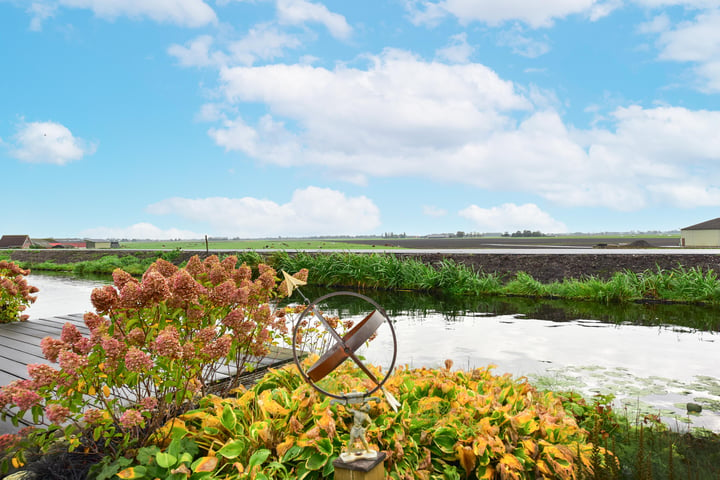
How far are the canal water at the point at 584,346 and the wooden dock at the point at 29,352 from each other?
1.49 meters

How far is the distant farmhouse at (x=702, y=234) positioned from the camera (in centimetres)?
2645

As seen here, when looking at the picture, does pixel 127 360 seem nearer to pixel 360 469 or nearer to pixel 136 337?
pixel 136 337

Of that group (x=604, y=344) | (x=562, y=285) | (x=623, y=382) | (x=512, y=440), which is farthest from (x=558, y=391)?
(x=562, y=285)

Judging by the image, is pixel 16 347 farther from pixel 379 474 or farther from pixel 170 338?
pixel 379 474

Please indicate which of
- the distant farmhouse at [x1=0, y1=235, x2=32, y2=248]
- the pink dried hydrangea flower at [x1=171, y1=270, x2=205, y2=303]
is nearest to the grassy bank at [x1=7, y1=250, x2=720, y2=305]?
the pink dried hydrangea flower at [x1=171, y1=270, x2=205, y2=303]

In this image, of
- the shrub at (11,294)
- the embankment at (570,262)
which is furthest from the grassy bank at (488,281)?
the shrub at (11,294)

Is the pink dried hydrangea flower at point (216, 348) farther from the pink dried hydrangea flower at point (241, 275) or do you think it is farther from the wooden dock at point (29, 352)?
the pink dried hydrangea flower at point (241, 275)

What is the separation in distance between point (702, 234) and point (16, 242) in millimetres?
63833

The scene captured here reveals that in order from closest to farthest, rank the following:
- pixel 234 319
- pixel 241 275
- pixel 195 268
→ 1. pixel 234 319
2. pixel 195 268
3. pixel 241 275

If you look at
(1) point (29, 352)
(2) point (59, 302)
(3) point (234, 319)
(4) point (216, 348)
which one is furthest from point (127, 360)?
(2) point (59, 302)

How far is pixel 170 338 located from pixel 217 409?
32.3 inches

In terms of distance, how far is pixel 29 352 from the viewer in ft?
16.7

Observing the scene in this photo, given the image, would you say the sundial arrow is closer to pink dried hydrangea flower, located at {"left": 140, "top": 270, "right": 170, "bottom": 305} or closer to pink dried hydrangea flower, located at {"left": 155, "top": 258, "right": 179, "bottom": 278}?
pink dried hydrangea flower, located at {"left": 140, "top": 270, "right": 170, "bottom": 305}

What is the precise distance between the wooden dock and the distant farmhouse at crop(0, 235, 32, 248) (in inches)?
2068
